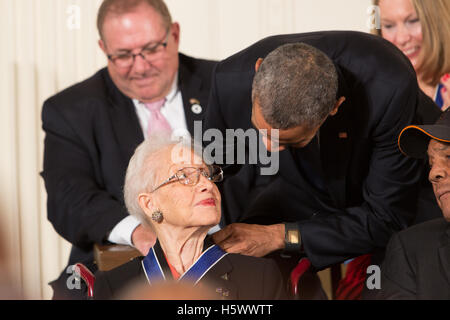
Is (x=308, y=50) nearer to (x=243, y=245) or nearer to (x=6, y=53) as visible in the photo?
(x=243, y=245)

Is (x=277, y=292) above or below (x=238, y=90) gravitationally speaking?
below

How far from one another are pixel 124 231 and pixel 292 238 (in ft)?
1.94

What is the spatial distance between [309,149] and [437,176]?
55cm

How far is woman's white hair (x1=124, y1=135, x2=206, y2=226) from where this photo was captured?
2.15 metres

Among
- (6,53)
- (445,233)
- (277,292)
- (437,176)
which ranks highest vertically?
(6,53)

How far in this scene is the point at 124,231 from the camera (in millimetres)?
2535

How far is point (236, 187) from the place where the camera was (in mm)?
2768

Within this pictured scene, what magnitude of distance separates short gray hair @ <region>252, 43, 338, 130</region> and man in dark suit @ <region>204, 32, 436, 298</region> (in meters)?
0.03

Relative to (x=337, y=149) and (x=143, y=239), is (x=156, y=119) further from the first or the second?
(x=337, y=149)

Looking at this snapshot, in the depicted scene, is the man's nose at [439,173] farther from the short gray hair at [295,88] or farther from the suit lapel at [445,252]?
the short gray hair at [295,88]

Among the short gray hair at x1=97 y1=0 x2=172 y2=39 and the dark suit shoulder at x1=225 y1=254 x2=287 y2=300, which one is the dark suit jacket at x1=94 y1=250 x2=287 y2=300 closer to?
the dark suit shoulder at x1=225 y1=254 x2=287 y2=300

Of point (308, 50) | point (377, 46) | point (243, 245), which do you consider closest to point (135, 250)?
point (243, 245)

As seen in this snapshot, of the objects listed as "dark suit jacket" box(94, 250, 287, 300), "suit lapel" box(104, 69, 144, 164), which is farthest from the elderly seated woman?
"suit lapel" box(104, 69, 144, 164)

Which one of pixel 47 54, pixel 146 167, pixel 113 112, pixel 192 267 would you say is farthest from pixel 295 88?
pixel 47 54
